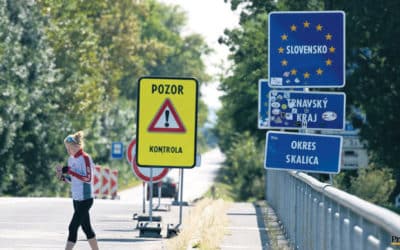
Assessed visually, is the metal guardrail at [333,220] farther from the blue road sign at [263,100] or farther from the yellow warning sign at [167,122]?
the blue road sign at [263,100]

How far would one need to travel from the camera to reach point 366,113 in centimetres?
4512

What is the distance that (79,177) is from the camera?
14836 millimetres

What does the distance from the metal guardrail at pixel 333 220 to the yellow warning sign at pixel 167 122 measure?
68.9 inches

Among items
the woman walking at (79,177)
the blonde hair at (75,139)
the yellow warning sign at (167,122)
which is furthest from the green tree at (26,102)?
the blonde hair at (75,139)

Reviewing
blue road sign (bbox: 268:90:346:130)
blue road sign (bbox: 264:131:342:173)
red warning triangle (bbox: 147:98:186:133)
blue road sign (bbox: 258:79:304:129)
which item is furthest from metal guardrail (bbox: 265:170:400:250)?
blue road sign (bbox: 258:79:304:129)

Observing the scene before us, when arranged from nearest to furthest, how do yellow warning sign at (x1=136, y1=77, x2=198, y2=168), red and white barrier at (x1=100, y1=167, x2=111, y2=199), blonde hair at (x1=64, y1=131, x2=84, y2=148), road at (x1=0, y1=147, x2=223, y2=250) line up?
1. blonde hair at (x1=64, y1=131, x2=84, y2=148)
2. road at (x1=0, y1=147, x2=223, y2=250)
3. yellow warning sign at (x1=136, y1=77, x2=198, y2=168)
4. red and white barrier at (x1=100, y1=167, x2=111, y2=199)

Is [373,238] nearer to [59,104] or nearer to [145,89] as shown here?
[145,89]

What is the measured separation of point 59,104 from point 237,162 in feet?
61.2

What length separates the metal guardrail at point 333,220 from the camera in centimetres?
714

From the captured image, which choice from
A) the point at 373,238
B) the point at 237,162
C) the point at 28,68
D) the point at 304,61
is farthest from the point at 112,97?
the point at 373,238

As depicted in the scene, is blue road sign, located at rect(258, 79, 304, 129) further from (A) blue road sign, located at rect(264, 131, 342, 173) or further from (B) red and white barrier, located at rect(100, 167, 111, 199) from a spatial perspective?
(A) blue road sign, located at rect(264, 131, 342, 173)

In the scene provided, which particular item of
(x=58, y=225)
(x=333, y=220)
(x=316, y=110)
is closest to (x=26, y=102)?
(x=58, y=225)

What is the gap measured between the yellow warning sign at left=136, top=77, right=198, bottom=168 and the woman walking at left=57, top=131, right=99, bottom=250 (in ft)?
14.1

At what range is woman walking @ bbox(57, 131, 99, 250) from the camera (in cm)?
1473
